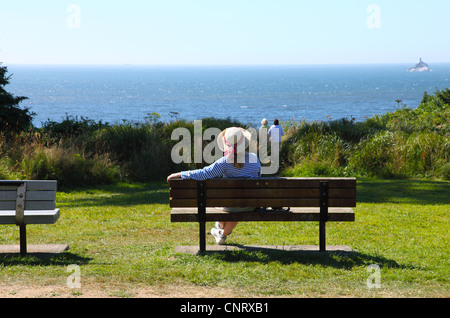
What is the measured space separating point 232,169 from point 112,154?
932 centimetres

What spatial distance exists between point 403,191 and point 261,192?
281 inches

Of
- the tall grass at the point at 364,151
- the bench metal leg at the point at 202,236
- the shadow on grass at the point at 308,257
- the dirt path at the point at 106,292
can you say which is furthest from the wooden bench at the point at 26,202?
the tall grass at the point at 364,151

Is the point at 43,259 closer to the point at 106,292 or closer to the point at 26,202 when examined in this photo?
the point at 26,202

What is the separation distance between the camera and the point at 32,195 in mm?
5984

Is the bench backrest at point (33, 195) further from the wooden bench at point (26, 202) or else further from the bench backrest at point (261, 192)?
the bench backrest at point (261, 192)

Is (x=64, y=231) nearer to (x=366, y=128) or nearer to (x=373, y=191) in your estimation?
(x=373, y=191)

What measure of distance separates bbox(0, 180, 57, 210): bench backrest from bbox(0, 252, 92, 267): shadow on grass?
49cm

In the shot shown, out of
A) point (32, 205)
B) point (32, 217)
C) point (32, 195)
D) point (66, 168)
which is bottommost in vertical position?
point (66, 168)

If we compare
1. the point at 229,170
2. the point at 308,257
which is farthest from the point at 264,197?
the point at 308,257

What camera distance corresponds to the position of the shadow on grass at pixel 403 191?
11.1 m

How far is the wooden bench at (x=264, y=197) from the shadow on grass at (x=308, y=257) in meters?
0.35

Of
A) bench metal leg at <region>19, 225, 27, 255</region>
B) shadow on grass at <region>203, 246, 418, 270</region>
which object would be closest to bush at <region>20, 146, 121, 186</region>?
bench metal leg at <region>19, 225, 27, 255</region>
